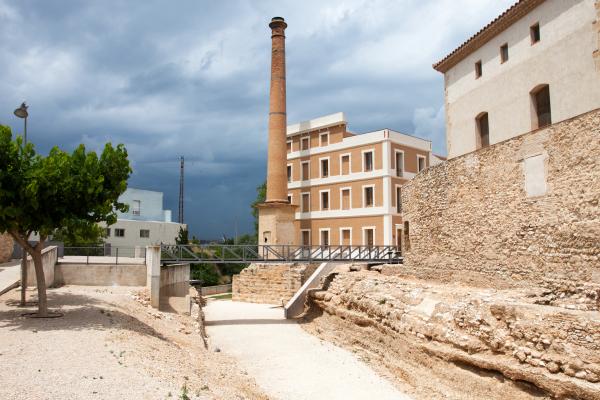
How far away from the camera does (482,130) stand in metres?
19.8

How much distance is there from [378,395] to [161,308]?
10322 mm

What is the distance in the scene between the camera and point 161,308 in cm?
1883

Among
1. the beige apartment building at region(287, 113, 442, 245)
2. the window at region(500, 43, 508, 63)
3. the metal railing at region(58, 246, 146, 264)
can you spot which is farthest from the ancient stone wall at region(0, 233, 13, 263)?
the window at region(500, 43, 508, 63)

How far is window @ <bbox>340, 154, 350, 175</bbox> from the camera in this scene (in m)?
32.2

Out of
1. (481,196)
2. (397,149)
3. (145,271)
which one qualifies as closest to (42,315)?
(145,271)

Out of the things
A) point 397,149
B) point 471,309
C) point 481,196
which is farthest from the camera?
point 397,149

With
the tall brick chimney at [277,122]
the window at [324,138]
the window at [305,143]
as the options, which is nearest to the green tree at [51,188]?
the tall brick chimney at [277,122]

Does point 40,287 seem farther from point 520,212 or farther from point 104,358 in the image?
point 520,212

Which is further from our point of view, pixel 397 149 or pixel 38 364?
pixel 397 149

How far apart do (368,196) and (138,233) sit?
21.4m

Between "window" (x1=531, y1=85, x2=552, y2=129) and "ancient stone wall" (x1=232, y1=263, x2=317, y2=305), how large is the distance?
560 inches

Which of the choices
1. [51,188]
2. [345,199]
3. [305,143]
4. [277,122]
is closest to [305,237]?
[345,199]

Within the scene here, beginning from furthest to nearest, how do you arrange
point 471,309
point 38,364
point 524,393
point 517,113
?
point 517,113 < point 471,309 < point 524,393 < point 38,364

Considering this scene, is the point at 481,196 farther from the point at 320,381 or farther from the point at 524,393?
the point at 320,381
